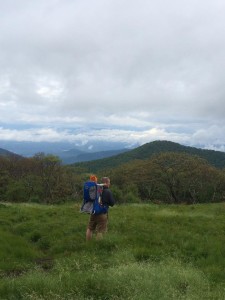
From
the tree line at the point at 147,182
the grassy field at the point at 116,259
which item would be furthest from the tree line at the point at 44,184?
the grassy field at the point at 116,259

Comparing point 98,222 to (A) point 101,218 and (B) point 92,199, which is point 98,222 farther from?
(B) point 92,199

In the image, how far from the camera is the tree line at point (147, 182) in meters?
80.5

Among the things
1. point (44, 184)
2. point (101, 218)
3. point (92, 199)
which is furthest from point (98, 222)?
point (44, 184)

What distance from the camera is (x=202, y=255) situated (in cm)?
1201

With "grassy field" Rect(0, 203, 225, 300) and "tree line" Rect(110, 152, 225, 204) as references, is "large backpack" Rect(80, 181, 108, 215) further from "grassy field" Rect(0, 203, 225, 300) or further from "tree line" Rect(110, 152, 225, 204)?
"tree line" Rect(110, 152, 225, 204)

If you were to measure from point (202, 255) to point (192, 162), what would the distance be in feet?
232

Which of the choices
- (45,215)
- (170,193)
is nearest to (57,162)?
(170,193)

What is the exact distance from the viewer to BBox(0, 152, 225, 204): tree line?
80.5 meters

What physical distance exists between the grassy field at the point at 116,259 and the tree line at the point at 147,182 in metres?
57.4

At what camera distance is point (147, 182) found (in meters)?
86.9

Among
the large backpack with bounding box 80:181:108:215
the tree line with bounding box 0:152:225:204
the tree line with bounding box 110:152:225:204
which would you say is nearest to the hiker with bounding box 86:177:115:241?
the large backpack with bounding box 80:181:108:215

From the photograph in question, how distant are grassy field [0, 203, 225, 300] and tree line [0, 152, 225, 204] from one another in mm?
57443

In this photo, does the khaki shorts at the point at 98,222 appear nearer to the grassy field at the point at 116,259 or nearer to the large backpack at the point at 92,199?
the large backpack at the point at 92,199

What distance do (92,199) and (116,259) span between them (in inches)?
143
